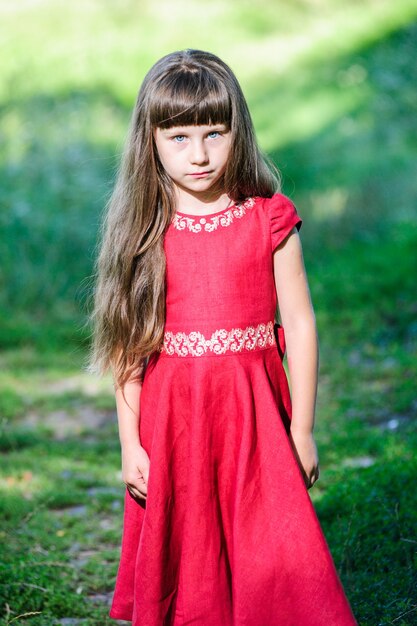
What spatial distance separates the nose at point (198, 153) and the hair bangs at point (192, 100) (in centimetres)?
5

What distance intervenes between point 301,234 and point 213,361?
5659 millimetres

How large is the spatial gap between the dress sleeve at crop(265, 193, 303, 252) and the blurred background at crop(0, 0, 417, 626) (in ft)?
2.68

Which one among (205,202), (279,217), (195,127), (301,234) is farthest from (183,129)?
(301,234)

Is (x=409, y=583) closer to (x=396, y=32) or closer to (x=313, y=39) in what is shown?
(x=396, y=32)

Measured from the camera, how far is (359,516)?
3229 millimetres

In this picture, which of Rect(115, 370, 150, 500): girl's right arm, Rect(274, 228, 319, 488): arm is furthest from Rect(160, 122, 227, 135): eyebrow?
Rect(115, 370, 150, 500): girl's right arm

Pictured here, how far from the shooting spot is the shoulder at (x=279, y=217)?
2.42m

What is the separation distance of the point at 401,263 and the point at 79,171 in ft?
9.19

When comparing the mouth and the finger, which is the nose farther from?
the finger

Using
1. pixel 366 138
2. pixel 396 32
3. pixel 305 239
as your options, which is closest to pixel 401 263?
pixel 305 239

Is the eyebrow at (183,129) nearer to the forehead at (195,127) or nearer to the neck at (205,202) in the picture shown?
the forehead at (195,127)

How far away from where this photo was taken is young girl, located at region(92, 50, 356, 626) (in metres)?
2.33

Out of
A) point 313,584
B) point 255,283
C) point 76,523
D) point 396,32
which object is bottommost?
point 76,523

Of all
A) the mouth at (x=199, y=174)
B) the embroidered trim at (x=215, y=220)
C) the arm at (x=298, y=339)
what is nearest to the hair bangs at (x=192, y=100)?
the mouth at (x=199, y=174)
